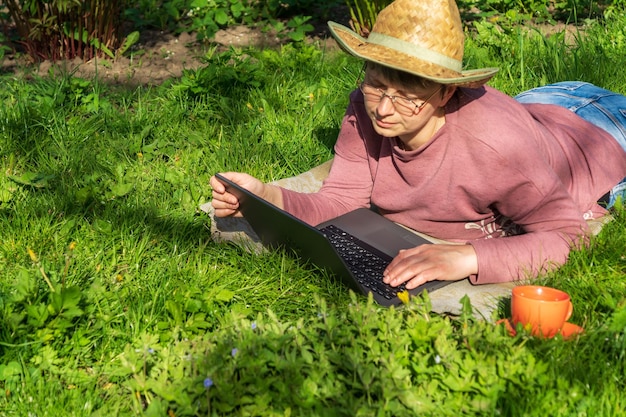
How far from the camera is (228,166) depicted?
437 centimetres

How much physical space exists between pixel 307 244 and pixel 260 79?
2.04m

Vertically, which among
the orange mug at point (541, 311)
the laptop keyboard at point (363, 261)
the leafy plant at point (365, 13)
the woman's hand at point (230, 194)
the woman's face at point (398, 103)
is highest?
the woman's face at point (398, 103)

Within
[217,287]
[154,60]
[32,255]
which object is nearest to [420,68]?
[217,287]

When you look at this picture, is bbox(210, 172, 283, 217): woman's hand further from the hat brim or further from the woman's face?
the hat brim


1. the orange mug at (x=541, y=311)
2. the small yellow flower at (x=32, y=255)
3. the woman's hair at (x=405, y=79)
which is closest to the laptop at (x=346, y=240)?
the orange mug at (x=541, y=311)

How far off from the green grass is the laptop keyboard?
13cm

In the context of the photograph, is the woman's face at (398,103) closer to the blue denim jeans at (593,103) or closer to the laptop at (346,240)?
the laptop at (346,240)

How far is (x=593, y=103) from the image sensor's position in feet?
13.3

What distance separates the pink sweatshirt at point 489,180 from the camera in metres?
3.30

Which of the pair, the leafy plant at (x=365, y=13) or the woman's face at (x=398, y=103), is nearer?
the woman's face at (x=398, y=103)

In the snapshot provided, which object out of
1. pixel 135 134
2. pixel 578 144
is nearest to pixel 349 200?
pixel 578 144

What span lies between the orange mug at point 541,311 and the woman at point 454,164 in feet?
1.65

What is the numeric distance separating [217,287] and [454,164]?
100 cm

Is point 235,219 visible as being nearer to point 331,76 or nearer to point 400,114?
point 400,114
